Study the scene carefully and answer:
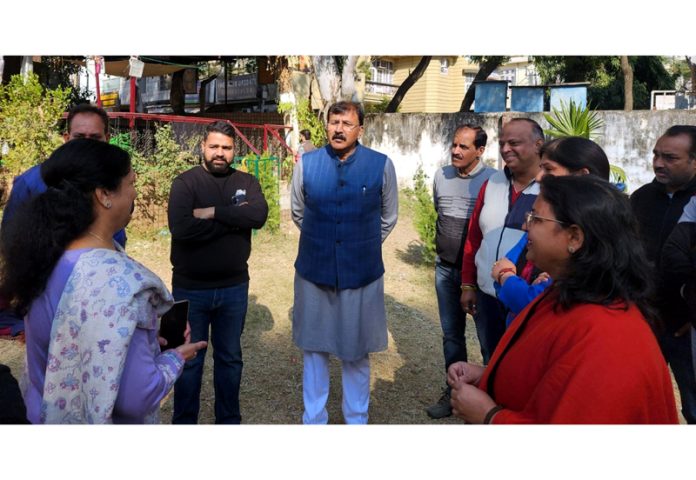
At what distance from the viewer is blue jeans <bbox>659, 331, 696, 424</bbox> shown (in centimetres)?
319

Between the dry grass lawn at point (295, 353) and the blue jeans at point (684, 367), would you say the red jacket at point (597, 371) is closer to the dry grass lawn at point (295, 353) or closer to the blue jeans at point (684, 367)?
the blue jeans at point (684, 367)

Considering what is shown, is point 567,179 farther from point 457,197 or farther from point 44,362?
point 457,197

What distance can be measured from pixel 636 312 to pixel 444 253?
2.53 metres

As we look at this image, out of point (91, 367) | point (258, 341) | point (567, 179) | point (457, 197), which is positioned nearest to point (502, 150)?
point (457, 197)

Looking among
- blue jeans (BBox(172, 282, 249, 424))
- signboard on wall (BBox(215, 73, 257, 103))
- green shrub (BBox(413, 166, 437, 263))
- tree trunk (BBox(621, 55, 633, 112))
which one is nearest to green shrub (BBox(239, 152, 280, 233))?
green shrub (BBox(413, 166, 437, 263))

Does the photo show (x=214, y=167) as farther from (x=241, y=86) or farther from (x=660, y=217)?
(x=241, y=86)

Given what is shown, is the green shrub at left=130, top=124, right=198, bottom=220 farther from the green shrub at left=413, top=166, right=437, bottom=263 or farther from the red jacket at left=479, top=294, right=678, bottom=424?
the red jacket at left=479, top=294, right=678, bottom=424

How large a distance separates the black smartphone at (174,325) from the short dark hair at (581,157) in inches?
66.5

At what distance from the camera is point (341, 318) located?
3396mm

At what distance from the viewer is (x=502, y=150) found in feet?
11.0

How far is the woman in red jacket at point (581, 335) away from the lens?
1441mm

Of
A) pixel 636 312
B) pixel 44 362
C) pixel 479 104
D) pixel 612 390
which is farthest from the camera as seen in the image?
pixel 479 104

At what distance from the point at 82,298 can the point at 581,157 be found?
6.58 feet

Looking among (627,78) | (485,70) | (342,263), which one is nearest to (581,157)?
(342,263)
